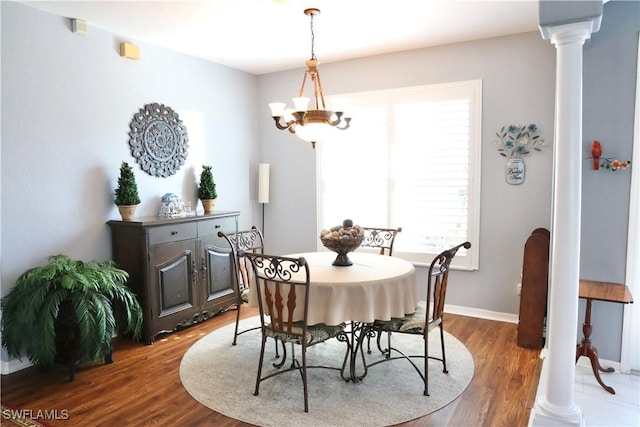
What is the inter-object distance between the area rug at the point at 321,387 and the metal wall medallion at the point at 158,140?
5.80ft

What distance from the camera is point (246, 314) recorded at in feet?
14.9

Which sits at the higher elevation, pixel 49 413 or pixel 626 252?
→ pixel 626 252

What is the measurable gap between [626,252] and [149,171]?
4.00m

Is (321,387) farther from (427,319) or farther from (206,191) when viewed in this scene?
(206,191)

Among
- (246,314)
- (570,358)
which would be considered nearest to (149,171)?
(246,314)

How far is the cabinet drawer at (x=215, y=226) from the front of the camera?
13.6 ft

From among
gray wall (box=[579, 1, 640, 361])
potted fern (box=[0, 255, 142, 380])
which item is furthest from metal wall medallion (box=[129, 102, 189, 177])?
gray wall (box=[579, 1, 640, 361])

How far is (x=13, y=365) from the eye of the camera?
3.22m

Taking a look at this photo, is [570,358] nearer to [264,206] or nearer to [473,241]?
[473,241]

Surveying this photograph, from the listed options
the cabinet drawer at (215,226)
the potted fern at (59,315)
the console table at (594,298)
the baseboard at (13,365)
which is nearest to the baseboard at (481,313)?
the console table at (594,298)

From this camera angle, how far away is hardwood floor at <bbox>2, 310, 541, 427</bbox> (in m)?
2.57

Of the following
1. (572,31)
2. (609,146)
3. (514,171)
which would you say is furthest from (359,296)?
(514,171)

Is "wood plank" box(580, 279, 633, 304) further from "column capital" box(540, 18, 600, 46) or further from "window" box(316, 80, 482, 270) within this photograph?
"column capital" box(540, 18, 600, 46)

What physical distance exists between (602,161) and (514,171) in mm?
966
